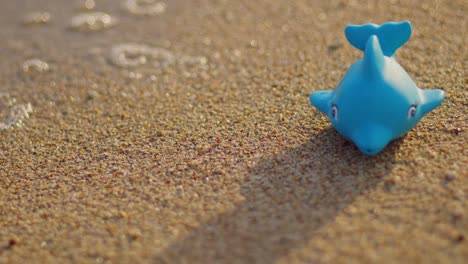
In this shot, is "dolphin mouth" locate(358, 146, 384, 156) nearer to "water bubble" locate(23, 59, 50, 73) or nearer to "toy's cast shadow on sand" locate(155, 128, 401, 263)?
"toy's cast shadow on sand" locate(155, 128, 401, 263)

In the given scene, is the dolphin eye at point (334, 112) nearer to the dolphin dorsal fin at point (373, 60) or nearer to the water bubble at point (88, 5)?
the dolphin dorsal fin at point (373, 60)

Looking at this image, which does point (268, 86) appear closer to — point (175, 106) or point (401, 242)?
point (175, 106)

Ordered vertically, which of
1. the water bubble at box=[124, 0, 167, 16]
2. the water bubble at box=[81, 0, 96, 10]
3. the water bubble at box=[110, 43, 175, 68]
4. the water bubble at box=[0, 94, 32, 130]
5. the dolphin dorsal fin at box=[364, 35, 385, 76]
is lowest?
the water bubble at box=[0, 94, 32, 130]

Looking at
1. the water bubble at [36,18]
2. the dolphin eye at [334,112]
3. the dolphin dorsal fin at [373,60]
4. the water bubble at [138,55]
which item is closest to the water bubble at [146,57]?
the water bubble at [138,55]

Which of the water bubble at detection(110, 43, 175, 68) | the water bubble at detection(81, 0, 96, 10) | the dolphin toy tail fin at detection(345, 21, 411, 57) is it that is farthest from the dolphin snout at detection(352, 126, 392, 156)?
the water bubble at detection(81, 0, 96, 10)

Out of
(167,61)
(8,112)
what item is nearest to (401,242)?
(167,61)

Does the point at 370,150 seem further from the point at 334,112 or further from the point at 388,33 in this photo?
the point at 388,33

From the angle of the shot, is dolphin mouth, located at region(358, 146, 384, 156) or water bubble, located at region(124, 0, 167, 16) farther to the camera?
water bubble, located at region(124, 0, 167, 16)
